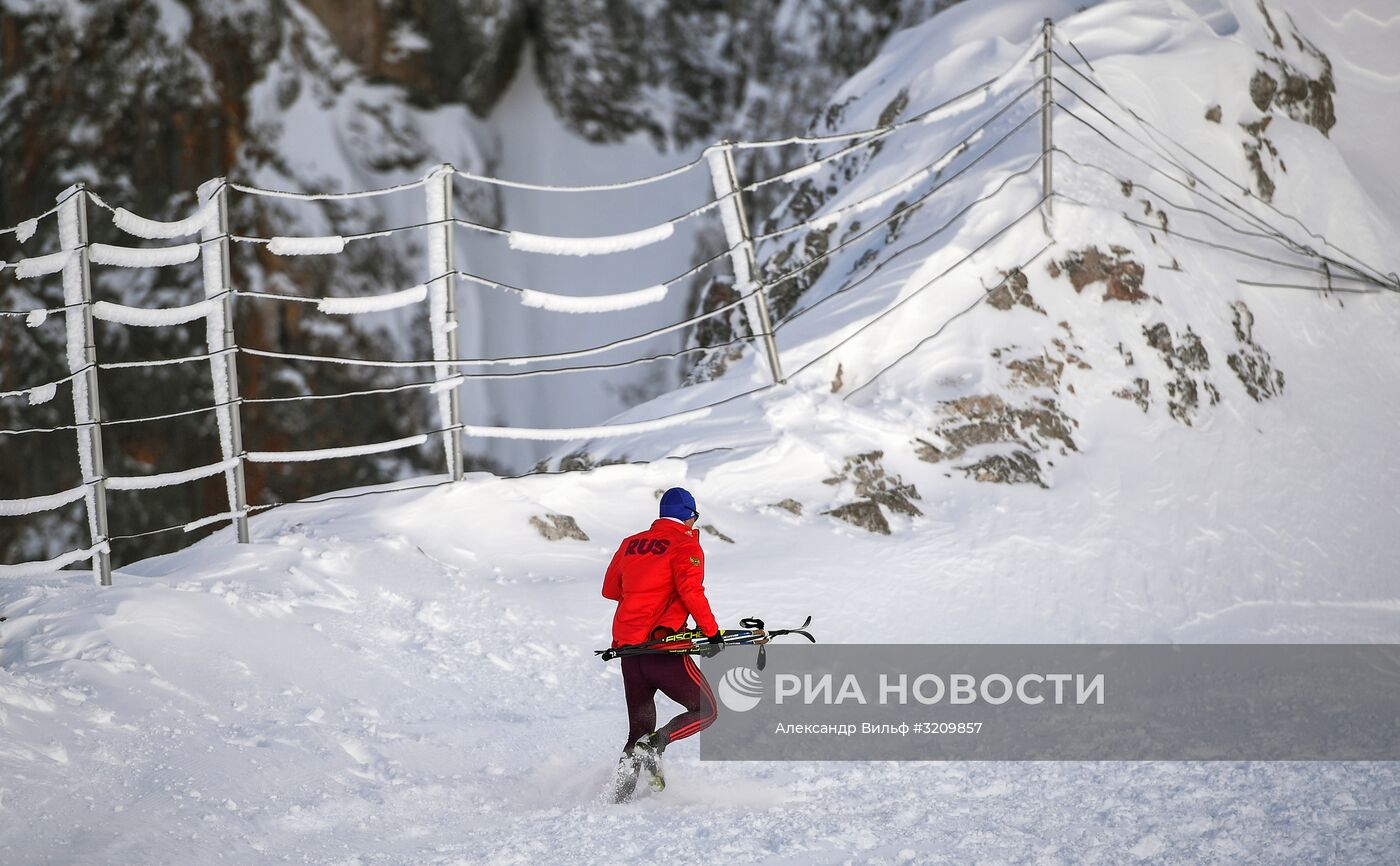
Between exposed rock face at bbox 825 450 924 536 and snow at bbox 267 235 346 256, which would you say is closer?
snow at bbox 267 235 346 256

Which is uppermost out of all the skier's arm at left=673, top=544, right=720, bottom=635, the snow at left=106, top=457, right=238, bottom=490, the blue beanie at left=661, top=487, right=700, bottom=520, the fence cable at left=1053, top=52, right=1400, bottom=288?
the fence cable at left=1053, top=52, right=1400, bottom=288

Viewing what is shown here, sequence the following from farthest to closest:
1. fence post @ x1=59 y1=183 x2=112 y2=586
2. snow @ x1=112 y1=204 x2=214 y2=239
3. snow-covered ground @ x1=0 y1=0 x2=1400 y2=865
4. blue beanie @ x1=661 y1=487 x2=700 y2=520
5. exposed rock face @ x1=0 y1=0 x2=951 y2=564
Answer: exposed rock face @ x1=0 y1=0 x2=951 y2=564 < snow @ x1=112 y1=204 x2=214 y2=239 < fence post @ x1=59 y1=183 x2=112 y2=586 < blue beanie @ x1=661 y1=487 x2=700 y2=520 < snow-covered ground @ x1=0 y1=0 x2=1400 y2=865

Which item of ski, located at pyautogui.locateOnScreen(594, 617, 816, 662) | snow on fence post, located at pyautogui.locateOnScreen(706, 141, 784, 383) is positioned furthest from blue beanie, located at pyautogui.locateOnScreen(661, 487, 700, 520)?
snow on fence post, located at pyautogui.locateOnScreen(706, 141, 784, 383)

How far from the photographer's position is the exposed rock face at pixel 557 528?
5.94 metres

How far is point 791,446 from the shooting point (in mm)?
6551

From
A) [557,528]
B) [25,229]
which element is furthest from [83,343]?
[557,528]

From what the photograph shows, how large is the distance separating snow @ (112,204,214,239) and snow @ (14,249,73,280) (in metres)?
0.26

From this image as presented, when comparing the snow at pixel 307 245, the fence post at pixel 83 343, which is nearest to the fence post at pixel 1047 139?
the snow at pixel 307 245

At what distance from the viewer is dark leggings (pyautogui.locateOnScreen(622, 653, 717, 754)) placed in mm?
3900

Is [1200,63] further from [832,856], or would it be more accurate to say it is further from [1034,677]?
[832,856]

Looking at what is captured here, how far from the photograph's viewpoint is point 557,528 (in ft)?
19.6

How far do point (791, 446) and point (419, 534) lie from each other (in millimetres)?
1918

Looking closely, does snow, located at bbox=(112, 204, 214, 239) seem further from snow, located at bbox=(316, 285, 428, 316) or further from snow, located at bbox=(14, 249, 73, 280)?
snow, located at bbox=(316, 285, 428, 316)

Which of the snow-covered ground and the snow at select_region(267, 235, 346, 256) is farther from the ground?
the snow at select_region(267, 235, 346, 256)
